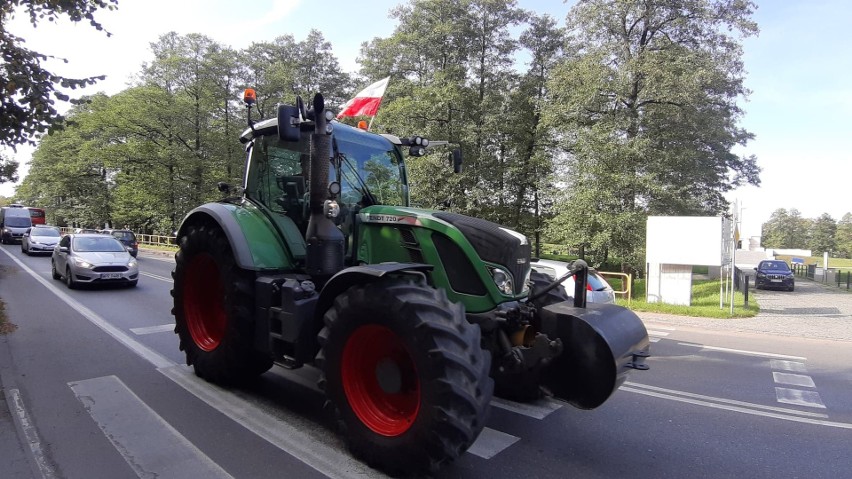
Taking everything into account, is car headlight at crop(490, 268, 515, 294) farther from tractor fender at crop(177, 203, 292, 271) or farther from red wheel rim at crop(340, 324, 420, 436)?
tractor fender at crop(177, 203, 292, 271)

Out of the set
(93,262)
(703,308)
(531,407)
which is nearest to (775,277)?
(703,308)

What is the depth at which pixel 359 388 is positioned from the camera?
137 inches

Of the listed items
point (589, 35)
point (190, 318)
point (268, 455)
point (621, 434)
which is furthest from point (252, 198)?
point (589, 35)

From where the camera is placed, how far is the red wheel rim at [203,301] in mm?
5367

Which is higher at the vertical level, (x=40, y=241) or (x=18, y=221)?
(x=18, y=221)

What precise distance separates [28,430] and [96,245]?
11.5 meters


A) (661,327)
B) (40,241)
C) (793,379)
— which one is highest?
(40,241)

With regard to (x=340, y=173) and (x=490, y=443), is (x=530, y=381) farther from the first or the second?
(x=340, y=173)

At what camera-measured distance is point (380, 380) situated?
338 centimetres

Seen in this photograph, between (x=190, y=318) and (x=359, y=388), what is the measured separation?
3.00m

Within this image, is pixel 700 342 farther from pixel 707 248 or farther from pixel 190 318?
pixel 190 318

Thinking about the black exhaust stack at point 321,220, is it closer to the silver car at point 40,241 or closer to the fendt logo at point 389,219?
the fendt logo at point 389,219

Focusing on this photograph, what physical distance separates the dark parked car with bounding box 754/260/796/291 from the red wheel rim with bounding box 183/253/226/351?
82.9ft

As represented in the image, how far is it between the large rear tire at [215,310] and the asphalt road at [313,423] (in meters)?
0.26
